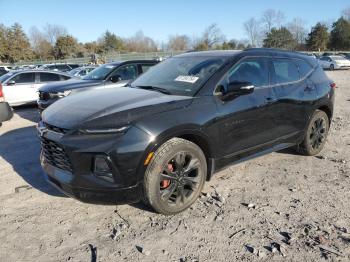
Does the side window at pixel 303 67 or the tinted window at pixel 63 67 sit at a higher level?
the side window at pixel 303 67

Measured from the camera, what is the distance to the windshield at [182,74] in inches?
168

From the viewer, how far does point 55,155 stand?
3719 mm

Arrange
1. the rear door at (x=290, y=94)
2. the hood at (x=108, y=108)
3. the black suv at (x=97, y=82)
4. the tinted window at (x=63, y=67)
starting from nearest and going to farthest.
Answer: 1. the hood at (x=108, y=108)
2. the rear door at (x=290, y=94)
3. the black suv at (x=97, y=82)
4. the tinted window at (x=63, y=67)

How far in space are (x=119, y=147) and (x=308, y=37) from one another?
263 ft

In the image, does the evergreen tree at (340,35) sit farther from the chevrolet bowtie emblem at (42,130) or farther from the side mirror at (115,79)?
the chevrolet bowtie emblem at (42,130)

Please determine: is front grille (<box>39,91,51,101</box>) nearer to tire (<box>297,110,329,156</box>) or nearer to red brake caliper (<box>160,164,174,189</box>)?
red brake caliper (<box>160,164,174,189</box>)

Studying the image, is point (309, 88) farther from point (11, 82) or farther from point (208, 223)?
point (11, 82)

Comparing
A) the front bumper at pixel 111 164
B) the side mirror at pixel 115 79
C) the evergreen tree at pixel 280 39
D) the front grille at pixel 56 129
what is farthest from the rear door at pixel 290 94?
the evergreen tree at pixel 280 39

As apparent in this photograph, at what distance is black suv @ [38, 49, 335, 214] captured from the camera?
3.43m

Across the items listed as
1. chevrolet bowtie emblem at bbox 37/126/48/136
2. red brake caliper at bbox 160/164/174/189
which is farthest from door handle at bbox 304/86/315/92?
chevrolet bowtie emblem at bbox 37/126/48/136

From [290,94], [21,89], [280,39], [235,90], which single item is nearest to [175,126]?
[235,90]

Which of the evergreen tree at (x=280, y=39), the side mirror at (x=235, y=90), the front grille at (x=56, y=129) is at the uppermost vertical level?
the evergreen tree at (x=280, y=39)

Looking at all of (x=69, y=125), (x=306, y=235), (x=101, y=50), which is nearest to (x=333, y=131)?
(x=306, y=235)

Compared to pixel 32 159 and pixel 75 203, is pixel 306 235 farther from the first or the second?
pixel 32 159
